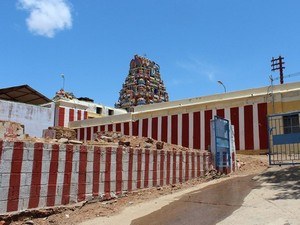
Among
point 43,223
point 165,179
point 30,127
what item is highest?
point 30,127

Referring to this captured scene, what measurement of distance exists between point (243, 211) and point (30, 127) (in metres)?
25.7

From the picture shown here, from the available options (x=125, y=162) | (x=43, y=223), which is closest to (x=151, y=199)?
(x=125, y=162)

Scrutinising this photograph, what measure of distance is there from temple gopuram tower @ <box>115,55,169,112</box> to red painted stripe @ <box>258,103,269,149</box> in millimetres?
46087

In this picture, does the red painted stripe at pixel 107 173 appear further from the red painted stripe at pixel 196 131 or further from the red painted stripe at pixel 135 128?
the red painted stripe at pixel 135 128

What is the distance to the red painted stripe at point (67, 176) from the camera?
331 inches

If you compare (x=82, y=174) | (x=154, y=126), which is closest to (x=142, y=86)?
(x=154, y=126)

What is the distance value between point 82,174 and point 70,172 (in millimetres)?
386

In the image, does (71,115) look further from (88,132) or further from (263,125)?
(263,125)

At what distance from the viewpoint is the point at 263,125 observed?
78.9 feet

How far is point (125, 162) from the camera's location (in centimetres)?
1014

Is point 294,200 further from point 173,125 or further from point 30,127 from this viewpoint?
point 30,127

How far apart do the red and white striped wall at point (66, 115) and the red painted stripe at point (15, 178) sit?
31.6 metres

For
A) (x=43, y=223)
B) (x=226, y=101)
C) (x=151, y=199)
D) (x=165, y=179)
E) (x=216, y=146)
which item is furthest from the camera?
(x=226, y=101)

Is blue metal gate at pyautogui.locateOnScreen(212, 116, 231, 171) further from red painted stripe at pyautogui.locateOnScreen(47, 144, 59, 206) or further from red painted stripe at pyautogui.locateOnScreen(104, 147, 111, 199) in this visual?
red painted stripe at pyautogui.locateOnScreen(47, 144, 59, 206)
